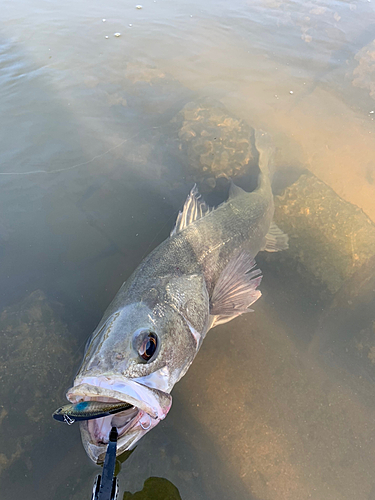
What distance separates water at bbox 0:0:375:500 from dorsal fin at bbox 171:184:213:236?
21.9 inches

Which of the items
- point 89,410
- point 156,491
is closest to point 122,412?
point 89,410

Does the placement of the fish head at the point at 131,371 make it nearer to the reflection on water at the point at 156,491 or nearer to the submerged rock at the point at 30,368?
the reflection on water at the point at 156,491

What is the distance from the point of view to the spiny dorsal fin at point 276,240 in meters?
3.56

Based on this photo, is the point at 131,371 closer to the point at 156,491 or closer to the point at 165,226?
the point at 156,491

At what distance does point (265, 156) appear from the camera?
4.34 meters

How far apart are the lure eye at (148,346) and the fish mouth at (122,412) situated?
0.61 feet

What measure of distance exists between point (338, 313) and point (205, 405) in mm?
1776

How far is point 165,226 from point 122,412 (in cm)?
231

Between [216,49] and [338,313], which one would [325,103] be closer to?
[216,49]

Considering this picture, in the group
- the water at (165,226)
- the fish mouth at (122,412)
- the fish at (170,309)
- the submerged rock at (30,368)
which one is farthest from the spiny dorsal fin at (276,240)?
the submerged rock at (30,368)

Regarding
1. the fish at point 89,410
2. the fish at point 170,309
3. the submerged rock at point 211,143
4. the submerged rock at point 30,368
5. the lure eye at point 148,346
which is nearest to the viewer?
the fish at point 89,410

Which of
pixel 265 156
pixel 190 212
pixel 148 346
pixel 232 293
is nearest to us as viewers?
pixel 148 346

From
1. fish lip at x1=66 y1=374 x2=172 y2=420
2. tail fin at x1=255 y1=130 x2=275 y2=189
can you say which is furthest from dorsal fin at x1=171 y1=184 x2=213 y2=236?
fish lip at x1=66 y1=374 x2=172 y2=420

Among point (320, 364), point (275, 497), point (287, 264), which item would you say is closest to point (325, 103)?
point (287, 264)
